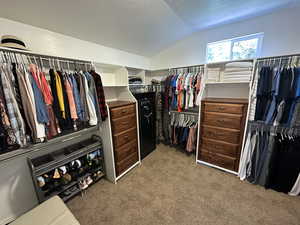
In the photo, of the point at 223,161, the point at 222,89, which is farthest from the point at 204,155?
the point at 222,89

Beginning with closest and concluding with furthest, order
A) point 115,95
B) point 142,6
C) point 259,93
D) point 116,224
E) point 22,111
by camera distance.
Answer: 1. point 22,111
2. point 116,224
3. point 142,6
4. point 259,93
5. point 115,95

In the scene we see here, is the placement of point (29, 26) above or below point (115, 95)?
above

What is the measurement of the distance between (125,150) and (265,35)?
2.94 meters

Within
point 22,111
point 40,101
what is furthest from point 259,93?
point 22,111

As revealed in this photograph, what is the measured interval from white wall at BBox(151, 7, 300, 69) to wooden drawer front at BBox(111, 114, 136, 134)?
1.81m

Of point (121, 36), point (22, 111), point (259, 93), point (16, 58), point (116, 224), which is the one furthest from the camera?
point (121, 36)

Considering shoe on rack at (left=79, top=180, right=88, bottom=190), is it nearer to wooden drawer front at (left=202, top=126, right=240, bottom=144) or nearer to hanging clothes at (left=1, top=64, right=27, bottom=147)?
hanging clothes at (left=1, top=64, right=27, bottom=147)

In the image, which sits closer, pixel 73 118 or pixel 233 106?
pixel 73 118

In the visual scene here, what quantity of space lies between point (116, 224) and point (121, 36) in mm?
2602

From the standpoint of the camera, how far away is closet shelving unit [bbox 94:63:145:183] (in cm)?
185

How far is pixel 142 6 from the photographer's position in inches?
61.6

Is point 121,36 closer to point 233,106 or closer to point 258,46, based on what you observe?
point 233,106

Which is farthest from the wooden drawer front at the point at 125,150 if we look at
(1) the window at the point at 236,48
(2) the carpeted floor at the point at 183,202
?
(1) the window at the point at 236,48

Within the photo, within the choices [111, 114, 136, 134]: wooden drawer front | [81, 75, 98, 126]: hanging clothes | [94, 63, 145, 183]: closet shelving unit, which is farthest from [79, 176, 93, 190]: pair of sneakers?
[81, 75, 98, 126]: hanging clothes
